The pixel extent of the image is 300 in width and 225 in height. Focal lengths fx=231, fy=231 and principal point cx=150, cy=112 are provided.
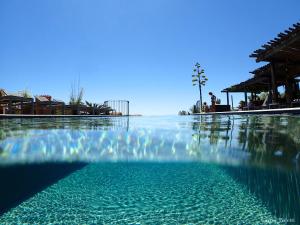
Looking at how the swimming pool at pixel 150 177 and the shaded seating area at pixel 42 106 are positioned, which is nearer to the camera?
the swimming pool at pixel 150 177

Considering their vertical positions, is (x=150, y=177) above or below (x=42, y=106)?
below

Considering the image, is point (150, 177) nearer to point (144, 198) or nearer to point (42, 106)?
point (144, 198)

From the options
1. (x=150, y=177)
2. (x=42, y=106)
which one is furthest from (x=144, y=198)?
(x=42, y=106)

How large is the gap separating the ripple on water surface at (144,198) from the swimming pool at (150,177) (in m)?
0.02

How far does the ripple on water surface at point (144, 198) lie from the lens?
3604mm

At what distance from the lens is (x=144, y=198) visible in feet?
14.5

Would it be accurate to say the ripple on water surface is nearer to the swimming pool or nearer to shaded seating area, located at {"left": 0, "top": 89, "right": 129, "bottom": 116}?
the swimming pool

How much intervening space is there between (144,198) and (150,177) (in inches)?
50.5

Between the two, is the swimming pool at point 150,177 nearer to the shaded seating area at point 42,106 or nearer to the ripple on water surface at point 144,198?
the ripple on water surface at point 144,198

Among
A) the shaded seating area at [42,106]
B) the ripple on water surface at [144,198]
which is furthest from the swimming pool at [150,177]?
the shaded seating area at [42,106]

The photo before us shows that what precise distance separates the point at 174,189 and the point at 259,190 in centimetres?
173

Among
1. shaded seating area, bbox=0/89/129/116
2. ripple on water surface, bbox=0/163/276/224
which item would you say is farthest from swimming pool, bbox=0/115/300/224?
shaded seating area, bbox=0/89/129/116

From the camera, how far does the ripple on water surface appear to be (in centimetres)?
360

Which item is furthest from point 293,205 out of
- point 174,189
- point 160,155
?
point 160,155
